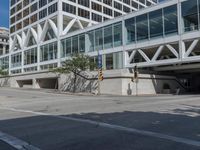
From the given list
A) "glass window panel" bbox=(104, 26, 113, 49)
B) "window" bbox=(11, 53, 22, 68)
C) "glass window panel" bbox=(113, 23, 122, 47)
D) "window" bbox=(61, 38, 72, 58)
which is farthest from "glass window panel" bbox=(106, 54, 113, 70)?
"window" bbox=(11, 53, 22, 68)

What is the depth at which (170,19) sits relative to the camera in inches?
1431

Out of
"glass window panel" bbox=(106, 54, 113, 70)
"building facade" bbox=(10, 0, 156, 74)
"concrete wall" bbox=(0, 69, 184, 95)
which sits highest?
"building facade" bbox=(10, 0, 156, 74)

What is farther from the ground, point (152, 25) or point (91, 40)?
point (152, 25)

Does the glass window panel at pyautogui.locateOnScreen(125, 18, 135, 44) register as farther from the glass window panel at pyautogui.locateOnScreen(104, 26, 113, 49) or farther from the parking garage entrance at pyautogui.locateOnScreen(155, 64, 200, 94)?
the parking garage entrance at pyautogui.locateOnScreen(155, 64, 200, 94)

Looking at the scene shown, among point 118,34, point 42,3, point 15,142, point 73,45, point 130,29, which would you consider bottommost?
point 15,142

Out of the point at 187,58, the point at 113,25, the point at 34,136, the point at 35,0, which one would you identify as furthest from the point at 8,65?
the point at 34,136

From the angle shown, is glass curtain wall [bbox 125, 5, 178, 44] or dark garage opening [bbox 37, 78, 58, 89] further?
dark garage opening [bbox 37, 78, 58, 89]

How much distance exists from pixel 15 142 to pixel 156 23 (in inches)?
1335

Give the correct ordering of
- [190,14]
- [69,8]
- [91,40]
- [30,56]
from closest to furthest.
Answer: [190,14]
[91,40]
[69,8]
[30,56]

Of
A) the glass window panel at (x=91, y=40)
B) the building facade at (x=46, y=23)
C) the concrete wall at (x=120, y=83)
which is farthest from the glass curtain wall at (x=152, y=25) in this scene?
the building facade at (x=46, y=23)

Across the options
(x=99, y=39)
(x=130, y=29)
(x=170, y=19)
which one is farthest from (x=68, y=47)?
(x=170, y=19)

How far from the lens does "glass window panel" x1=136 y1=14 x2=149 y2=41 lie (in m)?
39.0

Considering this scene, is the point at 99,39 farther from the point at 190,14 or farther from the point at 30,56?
the point at 30,56

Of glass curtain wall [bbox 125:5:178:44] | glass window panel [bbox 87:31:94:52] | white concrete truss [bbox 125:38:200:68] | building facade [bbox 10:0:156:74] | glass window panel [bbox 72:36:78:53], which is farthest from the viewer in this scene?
building facade [bbox 10:0:156:74]
